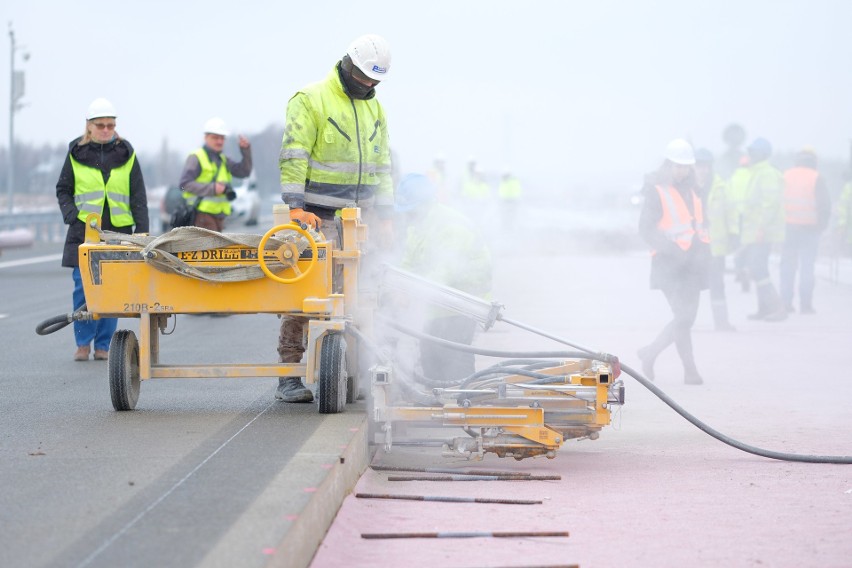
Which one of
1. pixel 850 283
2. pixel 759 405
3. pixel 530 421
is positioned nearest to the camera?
pixel 530 421

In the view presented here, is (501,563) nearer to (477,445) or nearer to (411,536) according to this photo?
(411,536)

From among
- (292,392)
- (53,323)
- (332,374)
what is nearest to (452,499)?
(332,374)

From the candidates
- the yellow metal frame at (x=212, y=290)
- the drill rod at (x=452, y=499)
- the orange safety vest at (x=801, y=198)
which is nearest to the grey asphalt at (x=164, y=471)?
the drill rod at (x=452, y=499)

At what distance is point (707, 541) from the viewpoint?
5.77 meters

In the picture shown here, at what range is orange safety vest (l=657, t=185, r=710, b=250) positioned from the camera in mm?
10641

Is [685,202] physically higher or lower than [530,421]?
higher

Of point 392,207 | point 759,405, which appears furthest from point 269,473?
point 759,405

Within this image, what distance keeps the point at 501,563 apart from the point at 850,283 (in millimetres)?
16324

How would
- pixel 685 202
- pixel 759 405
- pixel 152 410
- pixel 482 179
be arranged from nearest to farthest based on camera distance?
pixel 152 410 → pixel 759 405 → pixel 685 202 → pixel 482 179

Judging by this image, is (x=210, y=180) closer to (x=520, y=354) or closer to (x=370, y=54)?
(x=370, y=54)

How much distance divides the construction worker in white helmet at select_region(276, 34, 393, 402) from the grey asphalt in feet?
2.78

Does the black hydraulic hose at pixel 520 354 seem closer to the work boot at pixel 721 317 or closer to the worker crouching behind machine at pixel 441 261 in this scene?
the worker crouching behind machine at pixel 441 261

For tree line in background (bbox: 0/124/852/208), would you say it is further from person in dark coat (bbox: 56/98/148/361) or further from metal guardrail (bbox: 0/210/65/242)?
person in dark coat (bbox: 56/98/148/361)

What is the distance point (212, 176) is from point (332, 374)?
22.8ft
